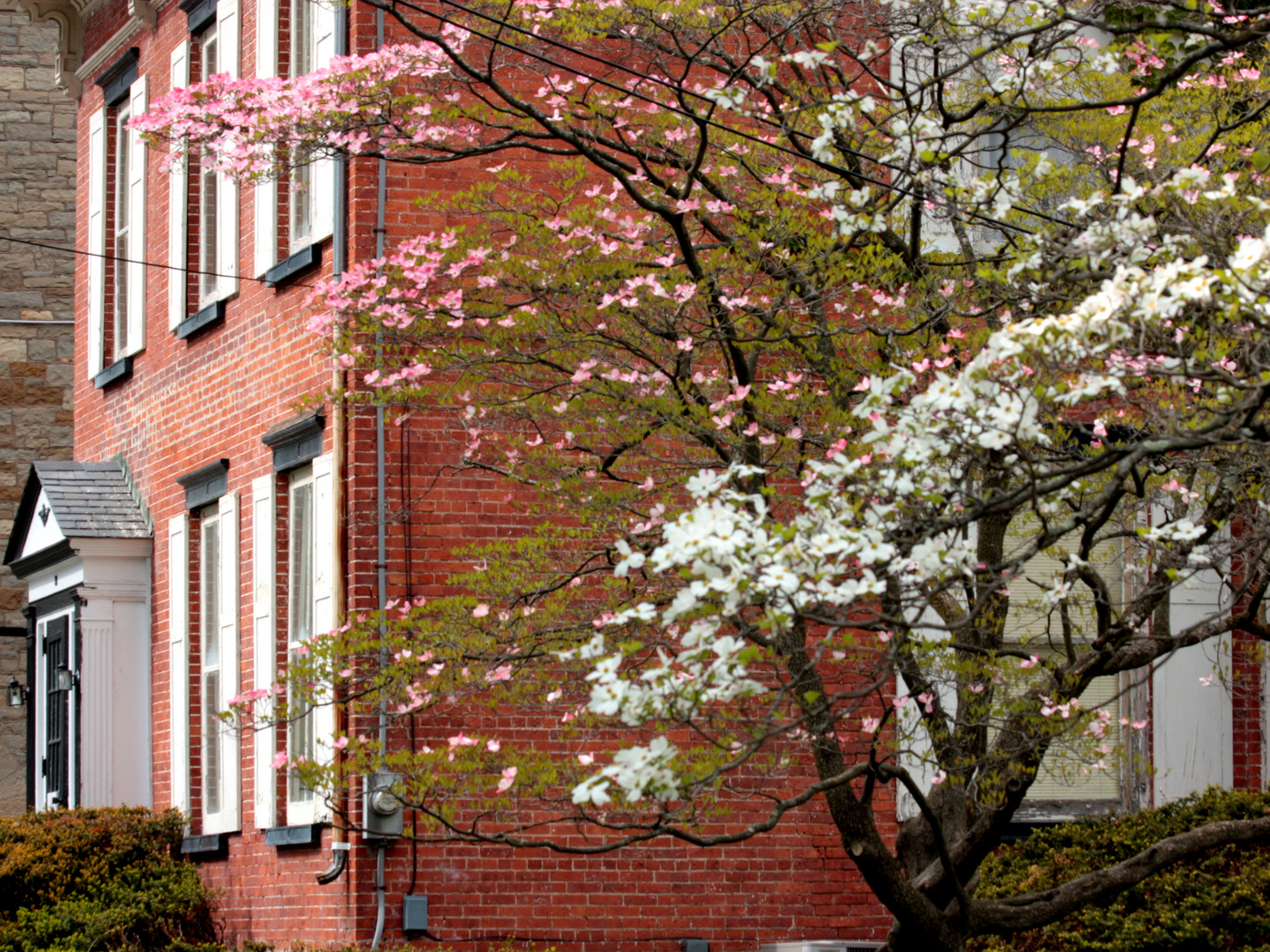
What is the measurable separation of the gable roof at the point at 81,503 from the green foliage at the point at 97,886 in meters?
2.79

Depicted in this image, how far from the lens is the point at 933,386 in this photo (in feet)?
19.2

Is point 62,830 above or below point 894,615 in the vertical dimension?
below

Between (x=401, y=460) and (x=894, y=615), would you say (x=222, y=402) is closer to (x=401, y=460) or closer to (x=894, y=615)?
(x=401, y=460)

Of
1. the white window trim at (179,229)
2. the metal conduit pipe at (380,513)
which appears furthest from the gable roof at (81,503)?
the metal conduit pipe at (380,513)

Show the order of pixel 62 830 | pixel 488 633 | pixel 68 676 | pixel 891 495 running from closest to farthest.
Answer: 1. pixel 891 495
2. pixel 488 633
3. pixel 62 830
4. pixel 68 676

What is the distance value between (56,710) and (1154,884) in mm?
10474

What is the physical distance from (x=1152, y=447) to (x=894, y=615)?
156 centimetres

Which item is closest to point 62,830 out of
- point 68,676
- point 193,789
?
point 193,789

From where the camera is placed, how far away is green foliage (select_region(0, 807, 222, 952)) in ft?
41.2

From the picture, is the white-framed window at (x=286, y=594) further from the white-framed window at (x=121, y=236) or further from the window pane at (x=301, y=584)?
the white-framed window at (x=121, y=236)

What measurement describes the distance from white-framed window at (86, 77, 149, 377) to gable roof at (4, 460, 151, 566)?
125cm

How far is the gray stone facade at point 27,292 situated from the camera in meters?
21.0

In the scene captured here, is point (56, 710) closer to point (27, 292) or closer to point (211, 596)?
point (211, 596)

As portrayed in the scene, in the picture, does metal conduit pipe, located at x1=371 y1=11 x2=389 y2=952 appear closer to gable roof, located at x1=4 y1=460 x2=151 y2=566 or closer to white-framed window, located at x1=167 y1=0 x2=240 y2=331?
white-framed window, located at x1=167 y1=0 x2=240 y2=331
